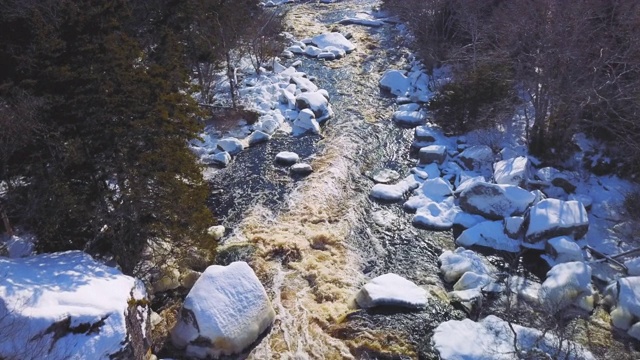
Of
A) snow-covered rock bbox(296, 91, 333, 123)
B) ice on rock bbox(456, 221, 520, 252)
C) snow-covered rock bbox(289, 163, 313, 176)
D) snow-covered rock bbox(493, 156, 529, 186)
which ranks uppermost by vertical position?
snow-covered rock bbox(296, 91, 333, 123)

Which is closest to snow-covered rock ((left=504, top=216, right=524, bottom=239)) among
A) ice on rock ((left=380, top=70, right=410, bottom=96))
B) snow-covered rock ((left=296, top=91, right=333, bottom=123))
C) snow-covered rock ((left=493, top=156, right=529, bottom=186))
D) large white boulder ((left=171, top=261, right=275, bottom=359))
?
snow-covered rock ((left=493, top=156, right=529, bottom=186))

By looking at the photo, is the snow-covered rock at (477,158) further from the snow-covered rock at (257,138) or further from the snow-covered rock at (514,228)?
the snow-covered rock at (257,138)

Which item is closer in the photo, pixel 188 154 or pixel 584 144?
pixel 188 154

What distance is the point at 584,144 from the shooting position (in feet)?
47.8

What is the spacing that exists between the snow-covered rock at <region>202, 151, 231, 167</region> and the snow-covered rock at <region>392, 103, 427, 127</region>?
20.1 feet

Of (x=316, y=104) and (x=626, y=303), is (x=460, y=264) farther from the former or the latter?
(x=316, y=104)

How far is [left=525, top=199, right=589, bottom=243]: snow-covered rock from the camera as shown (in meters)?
11.6

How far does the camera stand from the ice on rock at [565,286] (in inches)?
384

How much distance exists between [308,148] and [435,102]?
15.5 ft

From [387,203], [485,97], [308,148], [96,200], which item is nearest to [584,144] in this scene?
[485,97]

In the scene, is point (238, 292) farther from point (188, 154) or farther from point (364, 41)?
point (364, 41)

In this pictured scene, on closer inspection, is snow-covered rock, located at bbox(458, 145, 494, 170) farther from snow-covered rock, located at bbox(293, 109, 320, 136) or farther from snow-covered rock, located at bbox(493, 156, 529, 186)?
snow-covered rock, located at bbox(293, 109, 320, 136)

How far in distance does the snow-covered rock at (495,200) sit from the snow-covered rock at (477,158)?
6.29 feet

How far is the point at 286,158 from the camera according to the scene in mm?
15250
